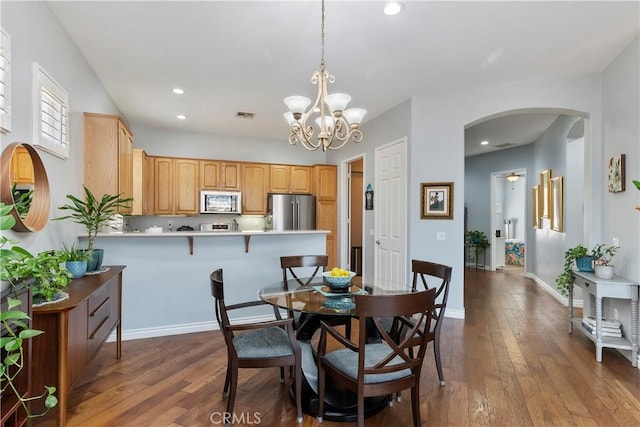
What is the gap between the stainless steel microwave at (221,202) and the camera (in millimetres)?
6100

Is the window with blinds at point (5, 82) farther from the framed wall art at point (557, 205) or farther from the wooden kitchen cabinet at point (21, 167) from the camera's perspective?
the framed wall art at point (557, 205)

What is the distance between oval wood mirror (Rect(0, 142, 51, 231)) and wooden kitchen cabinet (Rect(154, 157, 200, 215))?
11.7 ft

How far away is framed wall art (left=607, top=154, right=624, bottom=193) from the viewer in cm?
317

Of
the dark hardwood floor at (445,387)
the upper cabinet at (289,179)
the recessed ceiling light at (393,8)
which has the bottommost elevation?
the dark hardwood floor at (445,387)

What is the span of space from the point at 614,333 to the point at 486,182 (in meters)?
5.36

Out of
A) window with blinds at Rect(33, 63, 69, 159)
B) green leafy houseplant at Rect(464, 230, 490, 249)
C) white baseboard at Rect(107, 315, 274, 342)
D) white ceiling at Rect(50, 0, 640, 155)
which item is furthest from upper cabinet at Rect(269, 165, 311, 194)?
green leafy houseplant at Rect(464, 230, 490, 249)

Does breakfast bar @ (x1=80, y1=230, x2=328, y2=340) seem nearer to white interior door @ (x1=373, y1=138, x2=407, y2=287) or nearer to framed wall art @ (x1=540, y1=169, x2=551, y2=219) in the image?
white interior door @ (x1=373, y1=138, x2=407, y2=287)

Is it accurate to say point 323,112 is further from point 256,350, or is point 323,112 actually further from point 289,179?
point 289,179

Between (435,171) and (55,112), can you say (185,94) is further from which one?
(435,171)

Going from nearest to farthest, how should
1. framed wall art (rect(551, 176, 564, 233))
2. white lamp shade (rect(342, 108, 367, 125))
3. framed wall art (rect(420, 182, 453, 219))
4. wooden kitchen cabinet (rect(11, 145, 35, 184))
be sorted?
1. wooden kitchen cabinet (rect(11, 145, 35, 184))
2. white lamp shade (rect(342, 108, 367, 125))
3. framed wall art (rect(420, 182, 453, 219))
4. framed wall art (rect(551, 176, 564, 233))

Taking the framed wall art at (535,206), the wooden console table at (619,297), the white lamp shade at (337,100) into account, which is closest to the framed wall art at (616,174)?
the wooden console table at (619,297)

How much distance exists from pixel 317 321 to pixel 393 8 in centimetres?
236

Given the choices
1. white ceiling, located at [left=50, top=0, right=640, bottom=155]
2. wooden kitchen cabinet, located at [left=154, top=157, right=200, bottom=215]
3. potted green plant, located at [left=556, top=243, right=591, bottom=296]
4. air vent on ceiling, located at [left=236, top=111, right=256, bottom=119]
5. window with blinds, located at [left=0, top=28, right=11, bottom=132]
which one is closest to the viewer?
window with blinds, located at [left=0, top=28, right=11, bottom=132]

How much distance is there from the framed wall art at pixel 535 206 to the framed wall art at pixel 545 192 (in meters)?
0.19
